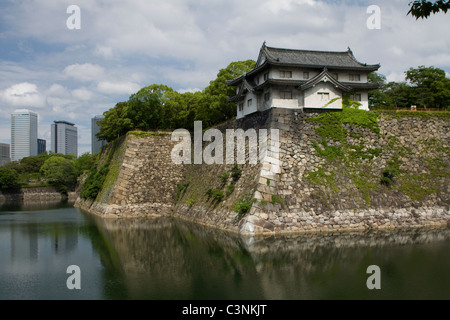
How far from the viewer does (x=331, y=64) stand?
1219 inches

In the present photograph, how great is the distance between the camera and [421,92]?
133ft

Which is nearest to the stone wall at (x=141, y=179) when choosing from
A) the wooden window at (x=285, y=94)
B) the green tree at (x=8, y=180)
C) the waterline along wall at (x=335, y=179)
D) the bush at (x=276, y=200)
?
the waterline along wall at (x=335, y=179)

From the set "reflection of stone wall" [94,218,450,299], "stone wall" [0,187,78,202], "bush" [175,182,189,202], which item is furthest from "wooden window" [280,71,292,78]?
"stone wall" [0,187,78,202]

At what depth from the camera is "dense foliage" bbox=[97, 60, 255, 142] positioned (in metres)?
40.2

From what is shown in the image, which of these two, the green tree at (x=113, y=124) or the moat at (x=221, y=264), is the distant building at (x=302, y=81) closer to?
the moat at (x=221, y=264)

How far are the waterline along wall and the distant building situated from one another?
115 cm

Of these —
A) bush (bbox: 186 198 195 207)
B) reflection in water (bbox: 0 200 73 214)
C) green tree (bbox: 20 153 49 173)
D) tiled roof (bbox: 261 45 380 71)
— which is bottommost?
reflection in water (bbox: 0 200 73 214)

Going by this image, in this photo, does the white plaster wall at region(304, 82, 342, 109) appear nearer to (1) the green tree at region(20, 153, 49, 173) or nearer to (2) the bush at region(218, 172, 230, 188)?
(2) the bush at region(218, 172, 230, 188)

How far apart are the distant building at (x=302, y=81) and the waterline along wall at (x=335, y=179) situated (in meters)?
1.15

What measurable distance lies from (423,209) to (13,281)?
2431cm

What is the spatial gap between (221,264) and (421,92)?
1308 inches

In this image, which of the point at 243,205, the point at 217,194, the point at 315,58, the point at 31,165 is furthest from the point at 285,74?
the point at 31,165

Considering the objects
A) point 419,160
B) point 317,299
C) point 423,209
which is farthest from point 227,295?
point 419,160
